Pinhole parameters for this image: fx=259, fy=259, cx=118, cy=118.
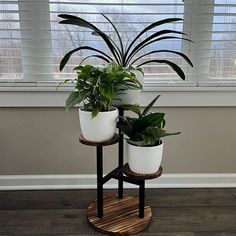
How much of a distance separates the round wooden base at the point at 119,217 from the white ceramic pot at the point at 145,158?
13.6 inches

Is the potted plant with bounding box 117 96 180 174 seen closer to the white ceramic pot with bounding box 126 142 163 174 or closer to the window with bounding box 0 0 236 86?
the white ceramic pot with bounding box 126 142 163 174

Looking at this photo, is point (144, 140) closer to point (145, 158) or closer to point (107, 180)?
point (145, 158)

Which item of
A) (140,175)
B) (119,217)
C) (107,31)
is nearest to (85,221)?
(119,217)

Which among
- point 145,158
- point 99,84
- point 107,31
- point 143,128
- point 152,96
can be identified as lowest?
point 145,158

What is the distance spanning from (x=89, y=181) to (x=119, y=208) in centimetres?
37

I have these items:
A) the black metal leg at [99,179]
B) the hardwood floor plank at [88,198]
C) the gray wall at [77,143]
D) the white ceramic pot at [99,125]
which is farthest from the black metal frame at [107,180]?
the gray wall at [77,143]

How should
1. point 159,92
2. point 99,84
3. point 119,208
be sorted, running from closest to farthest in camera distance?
point 99,84
point 119,208
point 159,92

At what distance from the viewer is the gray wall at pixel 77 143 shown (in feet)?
5.79

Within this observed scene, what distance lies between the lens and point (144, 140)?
1.28 metres

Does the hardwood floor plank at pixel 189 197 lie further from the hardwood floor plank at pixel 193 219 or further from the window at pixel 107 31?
the window at pixel 107 31

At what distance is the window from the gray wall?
9.4 inches

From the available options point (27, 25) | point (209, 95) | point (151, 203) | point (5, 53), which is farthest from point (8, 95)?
point (209, 95)

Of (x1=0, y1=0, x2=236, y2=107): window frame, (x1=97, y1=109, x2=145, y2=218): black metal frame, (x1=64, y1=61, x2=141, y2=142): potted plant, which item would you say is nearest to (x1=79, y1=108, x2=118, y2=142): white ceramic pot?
(x1=64, y1=61, x2=141, y2=142): potted plant

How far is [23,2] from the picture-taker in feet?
5.18
